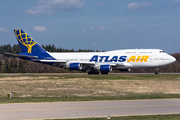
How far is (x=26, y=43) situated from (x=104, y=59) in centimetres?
1718

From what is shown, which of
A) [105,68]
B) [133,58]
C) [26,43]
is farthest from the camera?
[26,43]

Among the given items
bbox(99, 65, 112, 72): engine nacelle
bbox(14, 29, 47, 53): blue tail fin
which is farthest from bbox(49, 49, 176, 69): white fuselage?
bbox(14, 29, 47, 53): blue tail fin

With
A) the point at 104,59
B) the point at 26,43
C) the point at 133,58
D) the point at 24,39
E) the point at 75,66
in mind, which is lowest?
the point at 75,66

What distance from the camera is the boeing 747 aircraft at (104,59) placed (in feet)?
169

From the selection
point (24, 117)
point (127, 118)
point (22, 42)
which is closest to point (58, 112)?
point (24, 117)

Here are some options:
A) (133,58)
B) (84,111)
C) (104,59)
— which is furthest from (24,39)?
(84,111)

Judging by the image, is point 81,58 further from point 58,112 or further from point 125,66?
point 58,112

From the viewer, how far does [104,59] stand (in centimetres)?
5300

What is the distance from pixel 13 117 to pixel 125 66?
4029 centimetres

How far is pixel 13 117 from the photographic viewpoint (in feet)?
42.5

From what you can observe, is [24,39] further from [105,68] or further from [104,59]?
[105,68]

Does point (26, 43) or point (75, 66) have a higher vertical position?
point (26, 43)

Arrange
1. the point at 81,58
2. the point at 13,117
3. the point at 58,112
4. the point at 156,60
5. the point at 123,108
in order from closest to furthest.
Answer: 1. the point at 13,117
2. the point at 58,112
3. the point at 123,108
4. the point at 156,60
5. the point at 81,58

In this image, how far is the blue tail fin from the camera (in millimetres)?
57469
